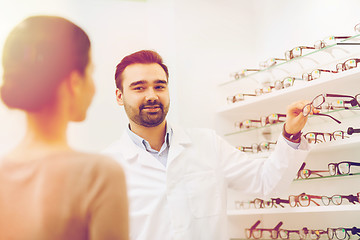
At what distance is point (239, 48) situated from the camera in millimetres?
2189

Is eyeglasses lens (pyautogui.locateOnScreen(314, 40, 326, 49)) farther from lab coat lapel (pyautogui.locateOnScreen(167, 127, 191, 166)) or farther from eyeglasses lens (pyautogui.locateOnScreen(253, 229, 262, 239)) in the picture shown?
eyeglasses lens (pyautogui.locateOnScreen(253, 229, 262, 239))

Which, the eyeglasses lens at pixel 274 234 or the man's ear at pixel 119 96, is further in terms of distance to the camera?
the eyeglasses lens at pixel 274 234

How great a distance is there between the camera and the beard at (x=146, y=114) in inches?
62.4

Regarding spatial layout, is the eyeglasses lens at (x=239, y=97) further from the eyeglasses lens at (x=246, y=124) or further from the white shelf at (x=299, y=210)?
the white shelf at (x=299, y=210)

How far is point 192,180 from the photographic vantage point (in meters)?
1.72

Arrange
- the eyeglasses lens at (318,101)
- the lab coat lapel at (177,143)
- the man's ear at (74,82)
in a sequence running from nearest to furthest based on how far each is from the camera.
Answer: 1. the man's ear at (74,82)
2. the lab coat lapel at (177,143)
3. the eyeglasses lens at (318,101)

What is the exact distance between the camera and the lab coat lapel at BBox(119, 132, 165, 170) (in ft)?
5.20

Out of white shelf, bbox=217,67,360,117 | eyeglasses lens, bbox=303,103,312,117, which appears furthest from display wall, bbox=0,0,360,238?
eyeglasses lens, bbox=303,103,312,117

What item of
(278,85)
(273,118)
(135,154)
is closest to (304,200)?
(273,118)

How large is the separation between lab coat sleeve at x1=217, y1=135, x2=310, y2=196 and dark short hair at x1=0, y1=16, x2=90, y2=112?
721 millimetres

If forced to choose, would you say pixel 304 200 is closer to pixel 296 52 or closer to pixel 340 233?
pixel 340 233

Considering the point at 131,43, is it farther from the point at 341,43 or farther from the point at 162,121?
the point at 341,43

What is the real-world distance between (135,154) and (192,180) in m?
0.23

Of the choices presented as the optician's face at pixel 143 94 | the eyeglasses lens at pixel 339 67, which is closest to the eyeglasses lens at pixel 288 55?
the eyeglasses lens at pixel 339 67
